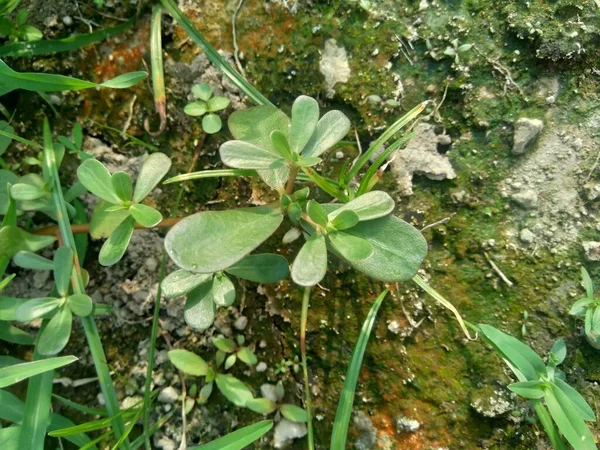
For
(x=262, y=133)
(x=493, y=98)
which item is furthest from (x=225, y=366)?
(x=493, y=98)

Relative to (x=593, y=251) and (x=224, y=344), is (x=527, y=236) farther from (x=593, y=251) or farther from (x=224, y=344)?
(x=224, y=344)

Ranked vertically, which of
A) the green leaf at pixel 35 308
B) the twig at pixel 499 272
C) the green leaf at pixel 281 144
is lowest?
the green leaf at pixel 35 308

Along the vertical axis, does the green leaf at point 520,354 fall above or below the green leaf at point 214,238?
below

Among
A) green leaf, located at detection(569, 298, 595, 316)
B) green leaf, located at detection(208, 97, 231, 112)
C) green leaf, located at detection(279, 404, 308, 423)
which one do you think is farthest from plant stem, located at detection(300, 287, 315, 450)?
green leaf, located at detection(569, 298, 595, 316)

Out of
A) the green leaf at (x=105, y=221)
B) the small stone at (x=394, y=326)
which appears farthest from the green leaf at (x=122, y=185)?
the small stone at (x=394, y=326)

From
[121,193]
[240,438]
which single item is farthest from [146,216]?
[240,438]

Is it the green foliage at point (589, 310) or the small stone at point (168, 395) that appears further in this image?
the small stone at point (168, 395)

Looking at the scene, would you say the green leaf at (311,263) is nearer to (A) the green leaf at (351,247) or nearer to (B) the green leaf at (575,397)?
(A) the green leaf at (351,247)

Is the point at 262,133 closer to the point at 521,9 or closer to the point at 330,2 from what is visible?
the point at 330,2
